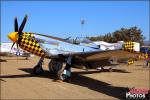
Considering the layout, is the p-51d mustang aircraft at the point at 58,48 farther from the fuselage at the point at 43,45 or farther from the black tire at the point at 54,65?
the black tire at the point at 54,65

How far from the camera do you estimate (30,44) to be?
47.3 feet

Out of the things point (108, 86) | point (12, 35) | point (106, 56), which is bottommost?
point (108, 86)

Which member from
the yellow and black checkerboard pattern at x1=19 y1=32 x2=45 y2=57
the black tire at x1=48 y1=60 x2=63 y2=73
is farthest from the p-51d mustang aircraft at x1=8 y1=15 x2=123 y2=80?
the black tire at x1=48 y1=60 x2=63 y2=73

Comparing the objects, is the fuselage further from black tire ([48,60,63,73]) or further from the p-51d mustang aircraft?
black tire ([48,60,63,73])

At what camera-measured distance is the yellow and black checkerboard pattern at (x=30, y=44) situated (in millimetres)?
14344

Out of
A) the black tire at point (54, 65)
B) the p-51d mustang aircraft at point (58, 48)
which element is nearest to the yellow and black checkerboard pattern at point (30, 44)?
the p-51d mustang aircraft at point (58, 48)

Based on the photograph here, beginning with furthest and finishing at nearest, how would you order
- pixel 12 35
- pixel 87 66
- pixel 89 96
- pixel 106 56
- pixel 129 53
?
pixel 87 66, pixel 12 35, pixel 106 56, pixel 129 53, pixel 89 96

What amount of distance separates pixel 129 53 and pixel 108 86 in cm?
221

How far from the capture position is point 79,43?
15.7 meters

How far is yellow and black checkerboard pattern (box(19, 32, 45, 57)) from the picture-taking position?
14.3 meters

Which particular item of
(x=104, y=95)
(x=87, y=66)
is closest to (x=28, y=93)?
(x=104, y=95)

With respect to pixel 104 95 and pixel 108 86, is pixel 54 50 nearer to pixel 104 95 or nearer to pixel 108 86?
pixel 108 86

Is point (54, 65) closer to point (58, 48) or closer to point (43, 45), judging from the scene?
point (58, 48)

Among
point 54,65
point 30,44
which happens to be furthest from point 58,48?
point 54,65
